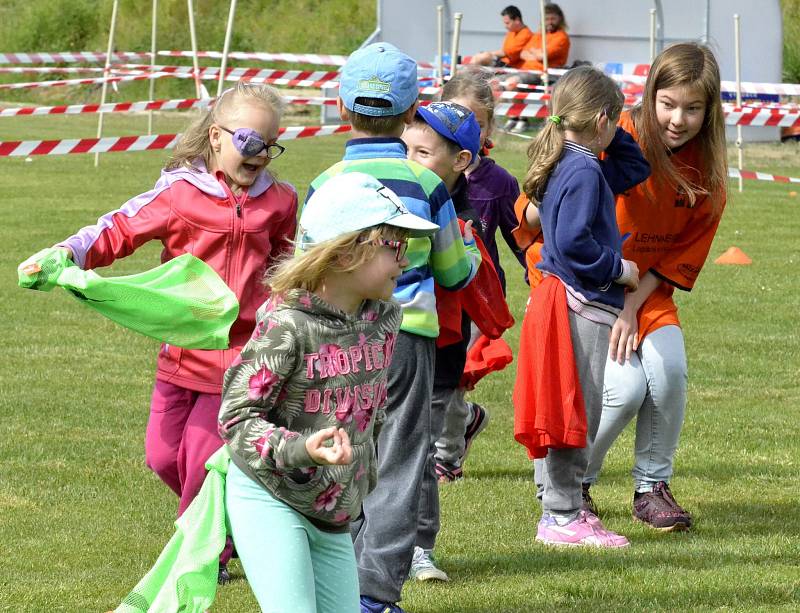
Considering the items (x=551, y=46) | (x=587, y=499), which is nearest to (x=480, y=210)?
(x=587, y=499)

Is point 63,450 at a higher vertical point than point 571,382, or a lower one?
lower

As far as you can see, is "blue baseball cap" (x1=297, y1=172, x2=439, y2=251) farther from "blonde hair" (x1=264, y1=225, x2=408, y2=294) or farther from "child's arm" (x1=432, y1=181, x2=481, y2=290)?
"child's arm" (x1=432, y1=181, x2=481, y2=290)

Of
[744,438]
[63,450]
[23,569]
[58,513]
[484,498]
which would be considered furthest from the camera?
[744,438]

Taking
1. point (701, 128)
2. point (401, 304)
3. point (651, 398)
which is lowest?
point (651, 398)

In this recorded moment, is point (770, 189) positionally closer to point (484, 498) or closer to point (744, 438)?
point (744, 438)

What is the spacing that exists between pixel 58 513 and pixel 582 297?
2.38 metres

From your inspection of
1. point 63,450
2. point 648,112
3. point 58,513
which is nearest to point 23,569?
point 58,513

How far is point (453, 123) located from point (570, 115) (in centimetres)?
73

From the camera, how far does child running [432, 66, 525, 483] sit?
6.29 metres

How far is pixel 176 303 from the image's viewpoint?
4.51m

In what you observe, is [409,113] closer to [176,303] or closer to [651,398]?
[176,303]

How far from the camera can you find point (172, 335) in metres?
4.57

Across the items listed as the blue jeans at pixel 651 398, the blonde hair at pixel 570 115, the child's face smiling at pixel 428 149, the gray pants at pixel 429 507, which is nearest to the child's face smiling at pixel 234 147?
the child's face smiling at pixel 428 149

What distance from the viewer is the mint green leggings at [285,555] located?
3557mm
